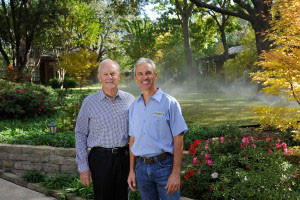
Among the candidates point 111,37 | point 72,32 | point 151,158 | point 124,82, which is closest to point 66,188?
point 151,158

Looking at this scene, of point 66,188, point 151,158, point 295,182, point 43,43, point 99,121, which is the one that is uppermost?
point 43,43

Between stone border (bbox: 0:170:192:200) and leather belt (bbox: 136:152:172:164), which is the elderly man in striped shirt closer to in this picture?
leather belt (bbox: 136:152:172:164)

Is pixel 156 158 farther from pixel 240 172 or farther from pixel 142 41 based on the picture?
pixel 142 41

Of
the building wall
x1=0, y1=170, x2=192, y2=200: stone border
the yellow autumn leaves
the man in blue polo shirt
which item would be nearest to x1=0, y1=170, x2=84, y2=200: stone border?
x1=0, y1=170, x2=192, y2=200: stone border

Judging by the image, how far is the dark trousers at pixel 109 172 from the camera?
298 cm

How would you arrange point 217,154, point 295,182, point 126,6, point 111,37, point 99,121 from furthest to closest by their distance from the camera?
point 111,37 → point 126,6 → point 217,154 → point 295,182 → point 99,121

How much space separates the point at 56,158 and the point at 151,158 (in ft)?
12.0

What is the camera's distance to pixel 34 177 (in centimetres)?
566

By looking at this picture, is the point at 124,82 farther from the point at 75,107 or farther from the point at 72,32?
the point at 75,107

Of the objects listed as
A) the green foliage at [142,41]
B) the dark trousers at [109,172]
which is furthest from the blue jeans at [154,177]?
the green foliage at [142,41]

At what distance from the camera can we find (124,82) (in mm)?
32938

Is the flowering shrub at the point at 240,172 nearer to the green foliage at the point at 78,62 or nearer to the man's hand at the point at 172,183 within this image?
the man's hand at the point at 172,183

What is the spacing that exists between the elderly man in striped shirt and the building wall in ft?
8.77

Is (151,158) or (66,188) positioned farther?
(66,188)
